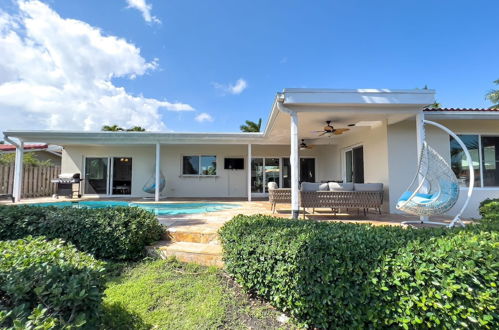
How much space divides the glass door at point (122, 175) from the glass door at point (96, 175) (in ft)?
1.43

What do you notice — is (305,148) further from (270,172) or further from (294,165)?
(294,165)

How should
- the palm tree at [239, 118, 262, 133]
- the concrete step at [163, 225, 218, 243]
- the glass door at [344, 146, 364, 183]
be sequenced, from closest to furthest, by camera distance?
1. the concrete step at [163, 225, 218, 243]
2. the glass door at [344, 146, 364, 183]
3. the palm tree at [239, 118, 262, 133]

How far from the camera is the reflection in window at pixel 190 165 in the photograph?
12250 millimetres

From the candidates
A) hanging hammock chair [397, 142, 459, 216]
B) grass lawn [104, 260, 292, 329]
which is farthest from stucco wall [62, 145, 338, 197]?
grass lawn [104, 260, 292, 329]

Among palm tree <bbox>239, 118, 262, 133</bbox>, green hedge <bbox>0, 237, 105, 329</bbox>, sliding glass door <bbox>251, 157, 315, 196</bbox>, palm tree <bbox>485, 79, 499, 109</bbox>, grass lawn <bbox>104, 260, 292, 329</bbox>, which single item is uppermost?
palm tree <bbox>485, 79, 499, 109</bbox>

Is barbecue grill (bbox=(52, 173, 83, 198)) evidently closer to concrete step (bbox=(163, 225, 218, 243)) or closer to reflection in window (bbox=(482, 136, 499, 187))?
concrete step (bbox=(163, 225, 218, 243))

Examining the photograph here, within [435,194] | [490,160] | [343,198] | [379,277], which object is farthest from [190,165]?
[490,160]

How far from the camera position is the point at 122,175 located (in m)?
12.2

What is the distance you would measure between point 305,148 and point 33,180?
43.2 feet

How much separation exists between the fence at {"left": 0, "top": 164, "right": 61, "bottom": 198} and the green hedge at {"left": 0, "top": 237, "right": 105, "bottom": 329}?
12462 mm

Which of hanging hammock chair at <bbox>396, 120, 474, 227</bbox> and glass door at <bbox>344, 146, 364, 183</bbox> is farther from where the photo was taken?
glass door at <bbox>344, 146, 364, 183</bbox>

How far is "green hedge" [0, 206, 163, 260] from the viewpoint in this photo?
358cm

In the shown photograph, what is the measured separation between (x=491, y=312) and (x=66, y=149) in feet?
50.1

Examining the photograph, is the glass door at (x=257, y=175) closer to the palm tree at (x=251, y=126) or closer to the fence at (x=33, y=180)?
the fence at (x=33, y=180)
